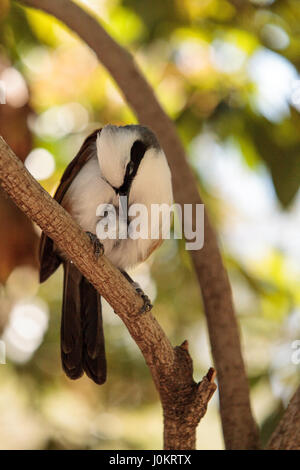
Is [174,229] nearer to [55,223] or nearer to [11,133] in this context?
[11,133]

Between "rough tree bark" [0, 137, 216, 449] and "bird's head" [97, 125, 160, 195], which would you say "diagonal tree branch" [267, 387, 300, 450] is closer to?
"rough tree bark" [0, 137, 216, 449]

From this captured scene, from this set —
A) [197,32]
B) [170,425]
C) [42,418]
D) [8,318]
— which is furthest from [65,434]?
[197,32]

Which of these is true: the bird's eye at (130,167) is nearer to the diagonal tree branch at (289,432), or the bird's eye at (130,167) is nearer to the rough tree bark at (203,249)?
the rough tree bark at (203,249)

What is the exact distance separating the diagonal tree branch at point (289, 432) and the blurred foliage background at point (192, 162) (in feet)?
1.62

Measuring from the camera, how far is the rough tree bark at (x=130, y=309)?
7.19ft

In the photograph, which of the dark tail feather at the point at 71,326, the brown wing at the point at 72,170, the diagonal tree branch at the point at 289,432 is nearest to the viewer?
the diagonal tree branch at the point at 289,432

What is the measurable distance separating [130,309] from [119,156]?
0.75 metres

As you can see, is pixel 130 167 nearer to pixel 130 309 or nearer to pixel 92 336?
pixel 130 309

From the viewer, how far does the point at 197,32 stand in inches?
140

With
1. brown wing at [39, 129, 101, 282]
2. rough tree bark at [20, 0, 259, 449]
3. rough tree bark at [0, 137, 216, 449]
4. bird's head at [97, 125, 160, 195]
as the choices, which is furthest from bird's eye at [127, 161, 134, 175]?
rough tree bark at [0, 137, 216, 449]

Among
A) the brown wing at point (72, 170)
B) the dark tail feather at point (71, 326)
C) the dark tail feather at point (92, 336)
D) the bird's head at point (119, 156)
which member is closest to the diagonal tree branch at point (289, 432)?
the dark tail feather at point (92, 336)

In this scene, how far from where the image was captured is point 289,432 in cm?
Result: 270

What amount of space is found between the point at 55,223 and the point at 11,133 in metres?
1.30

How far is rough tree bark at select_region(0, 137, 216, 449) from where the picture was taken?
2.19 m
